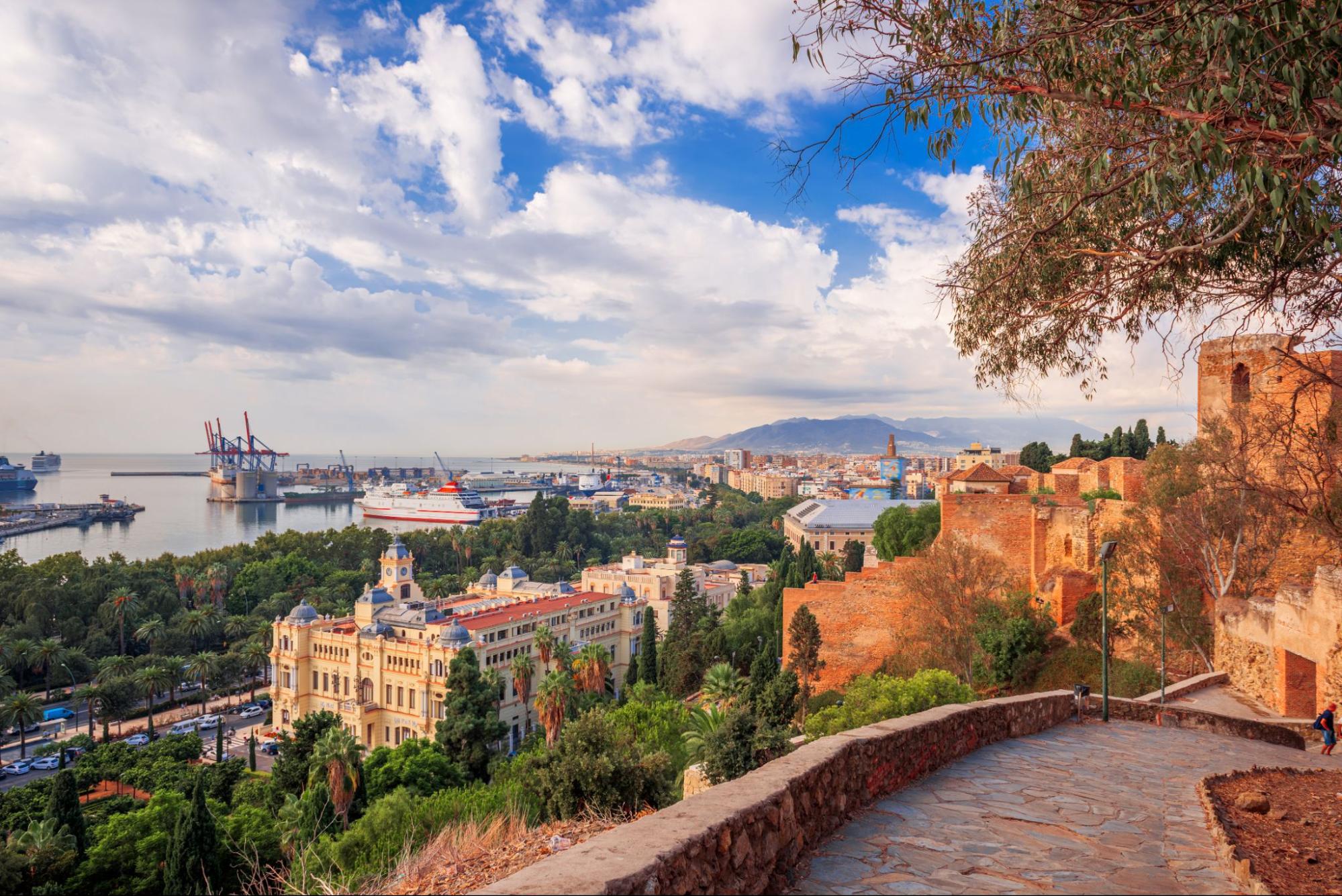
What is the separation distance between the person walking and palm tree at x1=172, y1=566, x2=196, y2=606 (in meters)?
46.4

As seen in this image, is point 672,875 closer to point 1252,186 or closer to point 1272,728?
point 1252,186

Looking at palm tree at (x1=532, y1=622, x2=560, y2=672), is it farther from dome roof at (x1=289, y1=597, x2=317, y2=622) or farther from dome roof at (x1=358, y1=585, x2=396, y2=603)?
dome roof at (x1=289, y1=597, x2=317, y2=622)

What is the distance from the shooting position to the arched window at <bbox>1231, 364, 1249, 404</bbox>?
12872mm

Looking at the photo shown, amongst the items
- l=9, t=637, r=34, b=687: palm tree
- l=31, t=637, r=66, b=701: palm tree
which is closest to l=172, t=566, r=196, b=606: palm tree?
l=31, t=637, r=66, b=701: palm tree

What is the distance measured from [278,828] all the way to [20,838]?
436 cm

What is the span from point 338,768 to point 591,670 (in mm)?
11222

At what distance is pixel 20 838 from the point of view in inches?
560

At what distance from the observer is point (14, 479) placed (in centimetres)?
12156

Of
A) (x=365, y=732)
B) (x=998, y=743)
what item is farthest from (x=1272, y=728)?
(x=365, y=732)

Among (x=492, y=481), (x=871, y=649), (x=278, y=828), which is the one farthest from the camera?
(x=492, y=481)

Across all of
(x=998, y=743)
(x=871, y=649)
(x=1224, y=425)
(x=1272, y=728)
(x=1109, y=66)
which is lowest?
(x=871, y=649)

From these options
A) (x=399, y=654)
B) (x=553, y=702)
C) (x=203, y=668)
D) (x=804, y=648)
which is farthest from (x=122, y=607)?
(x=804, y=648)

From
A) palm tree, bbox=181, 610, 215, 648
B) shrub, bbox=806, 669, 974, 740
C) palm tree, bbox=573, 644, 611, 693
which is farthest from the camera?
palm tree, bbox=181, 610, 215, 648

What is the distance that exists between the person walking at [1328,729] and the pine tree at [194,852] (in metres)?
15.4
